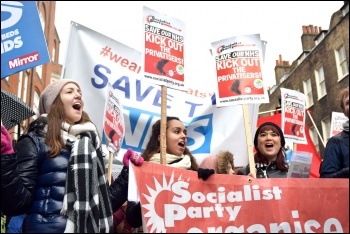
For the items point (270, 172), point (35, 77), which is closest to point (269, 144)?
point (270, 172)

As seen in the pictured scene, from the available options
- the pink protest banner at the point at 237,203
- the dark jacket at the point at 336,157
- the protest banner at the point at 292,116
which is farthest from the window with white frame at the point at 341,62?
the pink protest banner at the point at 237,203

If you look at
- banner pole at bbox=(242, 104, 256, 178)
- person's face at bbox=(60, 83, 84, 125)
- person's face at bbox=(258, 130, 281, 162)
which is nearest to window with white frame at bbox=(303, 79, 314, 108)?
person's face at bbox=(258, 130, 281, 162)

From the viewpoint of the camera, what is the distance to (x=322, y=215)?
101 inches

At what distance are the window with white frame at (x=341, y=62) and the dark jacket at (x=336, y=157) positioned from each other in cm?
1463

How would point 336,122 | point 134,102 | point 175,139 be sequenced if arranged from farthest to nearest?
1. point 336,122
2. point 134,102
3. point 175,139

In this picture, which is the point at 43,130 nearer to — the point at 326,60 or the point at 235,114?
the point at 235,114

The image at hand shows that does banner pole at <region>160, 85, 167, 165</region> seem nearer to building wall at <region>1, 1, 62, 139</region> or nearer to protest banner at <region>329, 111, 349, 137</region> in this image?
protest banner at <region>329, 111, 349, 137</region>

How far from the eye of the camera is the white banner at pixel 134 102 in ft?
Result: 17.1

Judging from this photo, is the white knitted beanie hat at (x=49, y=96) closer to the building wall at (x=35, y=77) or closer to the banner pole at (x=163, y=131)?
the banner pole at (x=163, y=131)

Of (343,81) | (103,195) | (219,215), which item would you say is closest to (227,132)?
(219,215)

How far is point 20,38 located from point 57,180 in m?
1.87

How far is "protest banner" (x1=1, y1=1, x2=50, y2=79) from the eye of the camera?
3543 millimetres

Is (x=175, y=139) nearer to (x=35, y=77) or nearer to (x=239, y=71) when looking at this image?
(x=239, y=71)

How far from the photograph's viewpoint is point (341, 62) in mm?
16750
